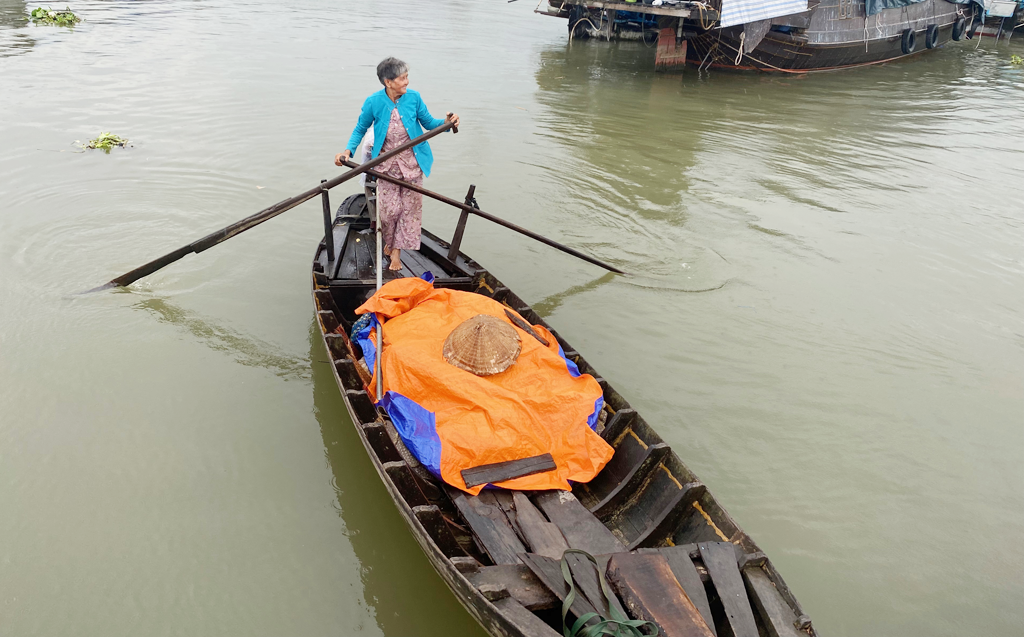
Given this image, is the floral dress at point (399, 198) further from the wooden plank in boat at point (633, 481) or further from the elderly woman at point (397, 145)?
the wooden plank in boat at point (633, 481)

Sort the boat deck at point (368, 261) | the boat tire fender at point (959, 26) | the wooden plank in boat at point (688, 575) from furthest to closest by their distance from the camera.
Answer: the boat tire fender at point (959, 26) < the boat deck at point (368, 261) < the wooden plank in boat at point (688, 575)

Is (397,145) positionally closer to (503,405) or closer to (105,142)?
(503,405)

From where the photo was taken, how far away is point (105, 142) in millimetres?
8961

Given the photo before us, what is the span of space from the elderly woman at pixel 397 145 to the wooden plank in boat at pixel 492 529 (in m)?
2.66

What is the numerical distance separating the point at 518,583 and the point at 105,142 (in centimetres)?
917

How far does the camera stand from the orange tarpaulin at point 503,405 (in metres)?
3.59

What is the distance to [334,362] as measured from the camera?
4.22m

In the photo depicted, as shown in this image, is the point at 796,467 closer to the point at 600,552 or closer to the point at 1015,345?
the point at 600,552

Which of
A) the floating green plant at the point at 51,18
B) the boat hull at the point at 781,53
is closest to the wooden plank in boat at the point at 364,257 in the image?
the boat hull at the point at 781,53

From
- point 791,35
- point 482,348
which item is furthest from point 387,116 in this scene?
point 791,35

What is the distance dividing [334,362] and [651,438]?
2.11 m

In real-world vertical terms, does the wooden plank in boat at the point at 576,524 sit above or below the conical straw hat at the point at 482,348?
below

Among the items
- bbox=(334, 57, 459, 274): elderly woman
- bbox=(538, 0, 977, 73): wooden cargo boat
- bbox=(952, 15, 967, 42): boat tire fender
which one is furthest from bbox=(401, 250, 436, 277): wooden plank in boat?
bbox=(952, 15, 967, 42): boat tire fender

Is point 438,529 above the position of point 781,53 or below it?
below
